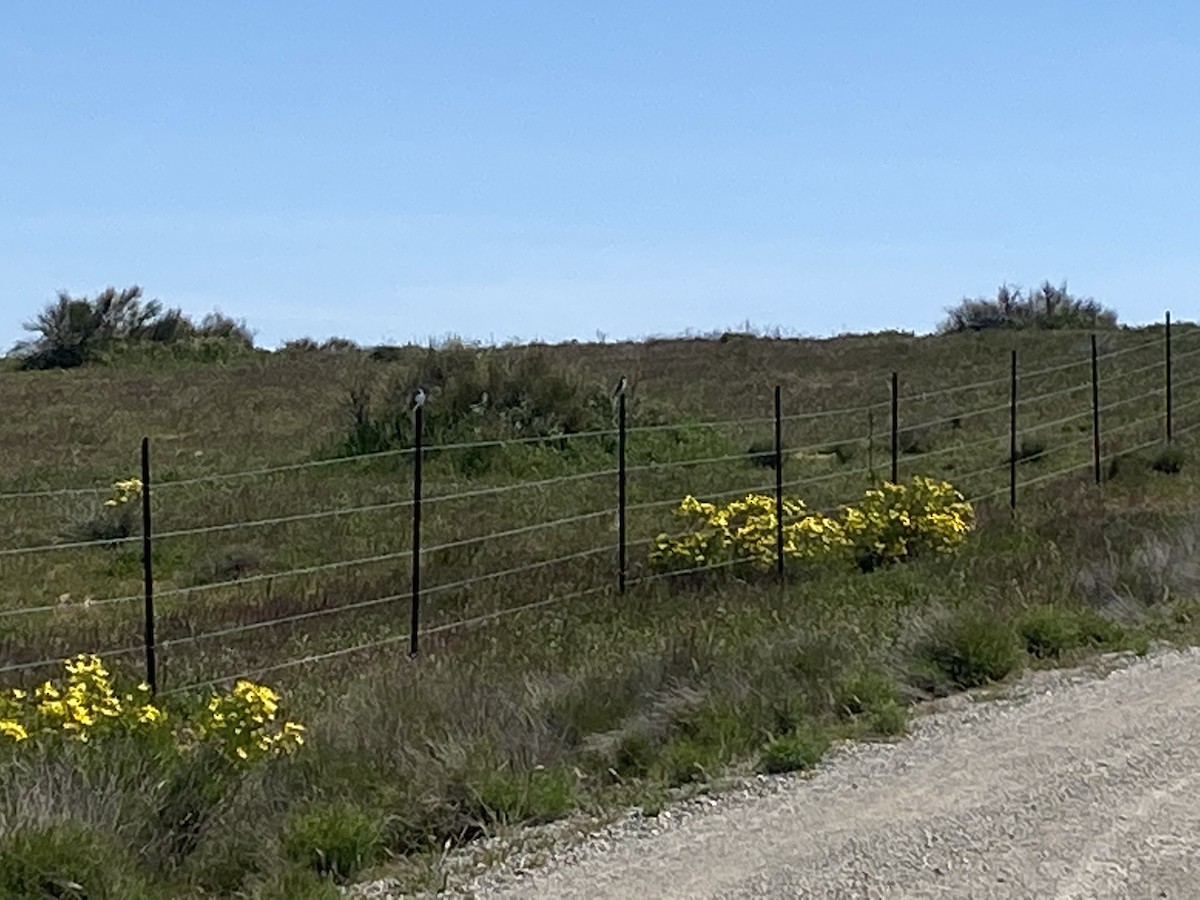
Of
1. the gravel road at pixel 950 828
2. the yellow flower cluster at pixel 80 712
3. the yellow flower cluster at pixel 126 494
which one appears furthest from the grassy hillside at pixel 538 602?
the yellow flower cluster at pixel 80 712

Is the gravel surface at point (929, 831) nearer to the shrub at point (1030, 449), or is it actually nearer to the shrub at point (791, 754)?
the shrub at point (791, 754)

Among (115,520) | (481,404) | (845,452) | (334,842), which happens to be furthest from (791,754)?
(481,404)

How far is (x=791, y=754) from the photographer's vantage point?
7.58m

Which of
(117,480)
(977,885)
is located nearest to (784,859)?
(977,885)

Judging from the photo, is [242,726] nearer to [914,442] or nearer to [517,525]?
[517,525]

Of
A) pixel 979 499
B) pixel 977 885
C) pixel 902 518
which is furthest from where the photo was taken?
pixel 979 499

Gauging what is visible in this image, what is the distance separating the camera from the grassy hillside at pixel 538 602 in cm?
734

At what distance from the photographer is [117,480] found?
24.0 m

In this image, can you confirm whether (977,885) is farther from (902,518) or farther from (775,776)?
(902,518)

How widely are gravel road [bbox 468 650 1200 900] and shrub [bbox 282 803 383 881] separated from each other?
1.72 feet

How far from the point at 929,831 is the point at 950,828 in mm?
86

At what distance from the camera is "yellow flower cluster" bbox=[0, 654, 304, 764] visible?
746 centimetres

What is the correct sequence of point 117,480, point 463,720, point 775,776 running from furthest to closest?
point 117,480 < point 463,720 < point 775,776

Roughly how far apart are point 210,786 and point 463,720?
1399 millimetres
